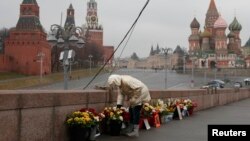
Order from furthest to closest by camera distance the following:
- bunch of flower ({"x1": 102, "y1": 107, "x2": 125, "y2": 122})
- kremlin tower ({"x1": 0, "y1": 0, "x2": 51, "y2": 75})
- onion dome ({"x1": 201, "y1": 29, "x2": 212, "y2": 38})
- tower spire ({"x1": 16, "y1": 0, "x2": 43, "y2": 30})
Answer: onion dome ({"x1": 201, "y1": 29, "x2": 212, "y2": 38}) → tower spire ({"x1": 16, "y1": 0, "x2": 43, "y2": 30}) → kremlin tower ({"x1": 0, "y1": 0, "x2": 51, "y2": 75}) → bunch of flower ({"x1": 102, "y1": 107, "x2": 125, "y2": 122})

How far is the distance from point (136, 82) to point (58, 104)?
176 centimetres

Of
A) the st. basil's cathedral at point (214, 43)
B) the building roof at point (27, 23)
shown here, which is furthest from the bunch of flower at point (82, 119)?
the st. basil's cathedral at point (214, 43)

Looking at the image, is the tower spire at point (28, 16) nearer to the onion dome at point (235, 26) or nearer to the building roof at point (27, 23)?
the building roof at point (27, 23)

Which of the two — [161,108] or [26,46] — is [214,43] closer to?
[26,46]

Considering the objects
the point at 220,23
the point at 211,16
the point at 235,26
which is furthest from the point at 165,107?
the point at 211,16

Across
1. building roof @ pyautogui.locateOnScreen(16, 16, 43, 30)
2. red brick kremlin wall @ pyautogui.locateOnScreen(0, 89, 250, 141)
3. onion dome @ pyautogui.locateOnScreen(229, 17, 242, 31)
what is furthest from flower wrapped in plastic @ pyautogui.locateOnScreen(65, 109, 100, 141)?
onion dome @ pyautogui.locateOnScreen(229, 17, 242, 31)

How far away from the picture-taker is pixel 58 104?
7684 mm

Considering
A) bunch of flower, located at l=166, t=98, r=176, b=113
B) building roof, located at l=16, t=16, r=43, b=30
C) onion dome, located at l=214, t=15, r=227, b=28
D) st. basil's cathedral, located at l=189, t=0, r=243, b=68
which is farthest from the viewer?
onion dome, located at l=214, t=15, r=227, b=28

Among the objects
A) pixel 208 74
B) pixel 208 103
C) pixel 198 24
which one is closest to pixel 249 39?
pixel 198 24

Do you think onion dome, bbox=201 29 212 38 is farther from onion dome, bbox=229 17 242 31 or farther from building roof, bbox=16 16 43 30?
building roof, bbox=16 16 43 30

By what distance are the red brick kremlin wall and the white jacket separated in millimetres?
529

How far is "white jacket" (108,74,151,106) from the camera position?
881 centimetres

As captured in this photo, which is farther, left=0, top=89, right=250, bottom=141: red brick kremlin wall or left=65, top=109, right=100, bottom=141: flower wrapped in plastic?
left=65, top=109, right=100, bottom=141: flower wrapped in plastic

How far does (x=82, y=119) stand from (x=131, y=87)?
4.82 ft
